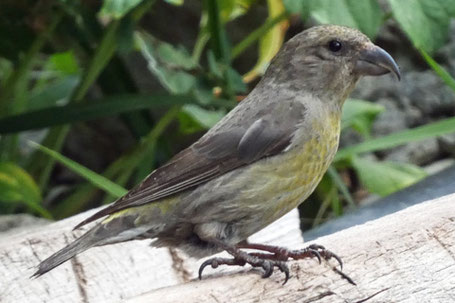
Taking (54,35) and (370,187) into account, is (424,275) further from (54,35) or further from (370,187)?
(54,35)

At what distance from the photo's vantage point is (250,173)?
3.05 m

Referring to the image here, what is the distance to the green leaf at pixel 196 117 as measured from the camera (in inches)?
170

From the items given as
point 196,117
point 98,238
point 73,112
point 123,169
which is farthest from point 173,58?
point 98,238

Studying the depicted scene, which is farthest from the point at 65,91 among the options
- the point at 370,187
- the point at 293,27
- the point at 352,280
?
the point at 352,280

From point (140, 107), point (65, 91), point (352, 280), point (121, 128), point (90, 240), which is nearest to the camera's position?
point (352, 280)

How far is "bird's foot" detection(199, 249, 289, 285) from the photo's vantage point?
9.11ft

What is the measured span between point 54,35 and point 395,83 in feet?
6.05

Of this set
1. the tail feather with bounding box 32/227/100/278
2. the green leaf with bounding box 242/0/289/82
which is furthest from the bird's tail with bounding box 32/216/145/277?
the green leaf with bounding box 242/0/289/82

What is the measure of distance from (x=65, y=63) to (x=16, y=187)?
1.50 m

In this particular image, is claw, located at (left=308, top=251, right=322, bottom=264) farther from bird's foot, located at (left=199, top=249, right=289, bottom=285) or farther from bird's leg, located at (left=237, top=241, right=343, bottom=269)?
bird's foot, located at (left=199, top=249, right=289, bottom=285)

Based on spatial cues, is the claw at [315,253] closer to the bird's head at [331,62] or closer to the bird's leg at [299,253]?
the bird's leg at [299,253]

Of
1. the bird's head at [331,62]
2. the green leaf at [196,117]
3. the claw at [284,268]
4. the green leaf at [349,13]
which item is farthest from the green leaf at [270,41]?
the claw at [284,268]

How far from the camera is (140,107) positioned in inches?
175

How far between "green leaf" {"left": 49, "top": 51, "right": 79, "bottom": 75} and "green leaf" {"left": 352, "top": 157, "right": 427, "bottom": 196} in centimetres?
175
